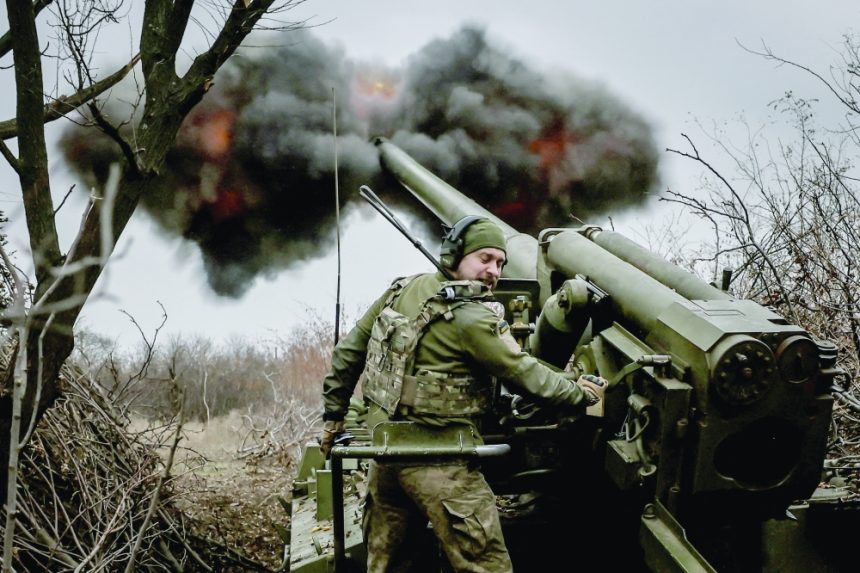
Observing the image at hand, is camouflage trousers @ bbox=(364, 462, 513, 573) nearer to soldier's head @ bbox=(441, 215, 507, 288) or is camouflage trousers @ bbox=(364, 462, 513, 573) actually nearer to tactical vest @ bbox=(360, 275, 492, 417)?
tactical vest @ bbox=(360, 275, 492, 417)

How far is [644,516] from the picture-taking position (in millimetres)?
3115

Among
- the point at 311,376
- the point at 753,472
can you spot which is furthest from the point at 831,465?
the point at 311,376

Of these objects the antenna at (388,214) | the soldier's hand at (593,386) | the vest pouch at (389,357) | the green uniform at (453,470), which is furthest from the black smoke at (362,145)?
the soldier's hand at (593,386)

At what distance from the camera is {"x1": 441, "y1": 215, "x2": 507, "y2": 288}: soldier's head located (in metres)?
3.22

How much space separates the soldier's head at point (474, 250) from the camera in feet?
10.6

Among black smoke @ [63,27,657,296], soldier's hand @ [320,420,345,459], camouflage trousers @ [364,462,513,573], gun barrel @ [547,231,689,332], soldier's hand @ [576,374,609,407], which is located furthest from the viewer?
black smoke @ [63,27,657,296]

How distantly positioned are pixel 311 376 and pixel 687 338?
1083 cm

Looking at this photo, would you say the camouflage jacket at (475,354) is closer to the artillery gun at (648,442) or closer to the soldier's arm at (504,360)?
the soldier's arm at (504,360)

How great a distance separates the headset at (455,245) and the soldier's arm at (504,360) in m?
0.25

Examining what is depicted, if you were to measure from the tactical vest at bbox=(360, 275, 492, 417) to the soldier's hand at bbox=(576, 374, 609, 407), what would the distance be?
46cm

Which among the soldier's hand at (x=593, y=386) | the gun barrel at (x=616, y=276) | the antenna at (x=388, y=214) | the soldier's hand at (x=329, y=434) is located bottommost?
the soldier's hand at (x=329, y=434)

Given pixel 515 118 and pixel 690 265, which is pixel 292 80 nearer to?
pixel 515 118

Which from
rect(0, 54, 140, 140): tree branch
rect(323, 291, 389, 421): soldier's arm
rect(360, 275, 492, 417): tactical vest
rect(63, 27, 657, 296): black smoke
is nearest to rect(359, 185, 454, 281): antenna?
rect(323, 291, 389, 421): soldier's arm

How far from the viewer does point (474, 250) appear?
3219 mm
